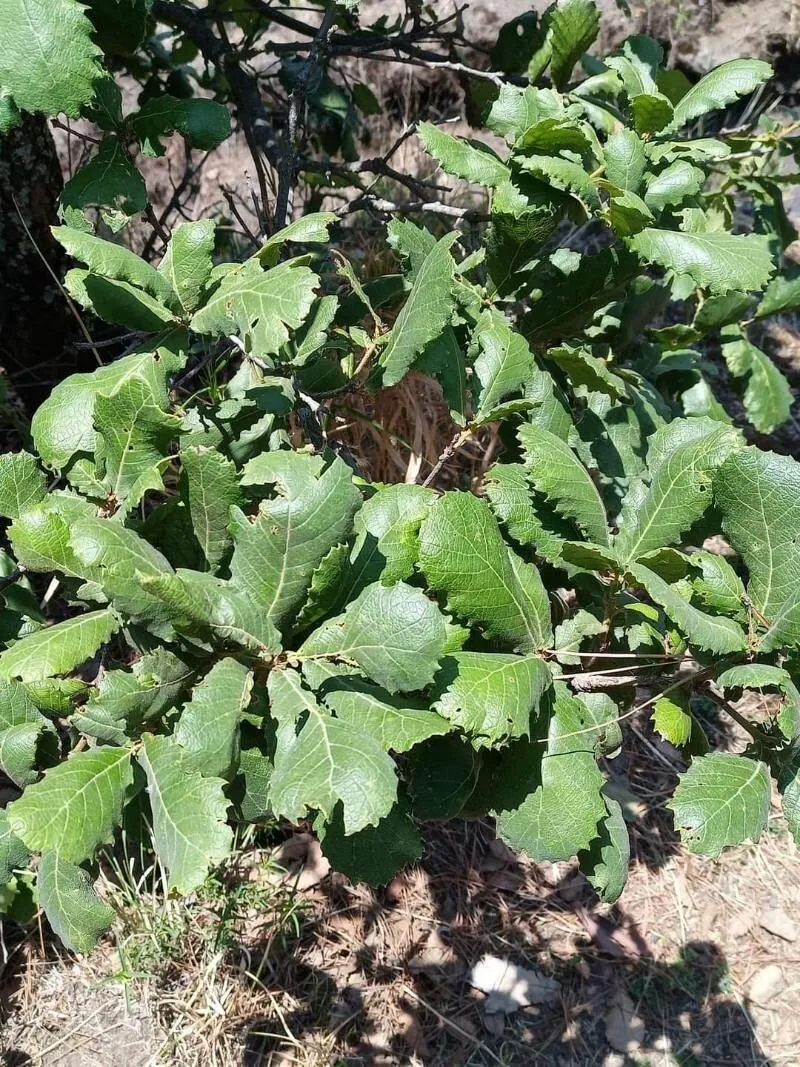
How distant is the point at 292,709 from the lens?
1.04 m

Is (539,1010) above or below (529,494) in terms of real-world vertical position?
below

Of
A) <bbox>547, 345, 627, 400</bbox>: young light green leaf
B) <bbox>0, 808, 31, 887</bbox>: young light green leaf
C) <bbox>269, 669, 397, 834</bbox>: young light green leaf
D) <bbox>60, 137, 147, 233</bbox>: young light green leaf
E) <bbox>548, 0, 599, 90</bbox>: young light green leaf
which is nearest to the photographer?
<bbox>269, 669, 397, 834</bbox>: young light green leaf

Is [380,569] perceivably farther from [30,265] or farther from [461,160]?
[30,265]

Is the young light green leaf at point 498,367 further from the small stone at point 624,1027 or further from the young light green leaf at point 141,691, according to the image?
the small stone at point 624,1027

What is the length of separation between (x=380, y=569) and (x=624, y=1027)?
5.70 ft

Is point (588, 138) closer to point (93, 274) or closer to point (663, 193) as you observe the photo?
point (663, 193)

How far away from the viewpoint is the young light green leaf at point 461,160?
1475 millimetres

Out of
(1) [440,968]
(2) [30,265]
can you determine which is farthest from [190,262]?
(1) [440,968]

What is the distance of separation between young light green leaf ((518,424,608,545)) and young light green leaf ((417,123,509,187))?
45cm

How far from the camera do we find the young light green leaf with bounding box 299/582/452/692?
1.01m

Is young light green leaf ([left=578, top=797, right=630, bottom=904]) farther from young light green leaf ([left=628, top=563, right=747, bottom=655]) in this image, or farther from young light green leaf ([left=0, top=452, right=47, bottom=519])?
young light green leaf ([left=0, top=452, right=47, bottom=519])

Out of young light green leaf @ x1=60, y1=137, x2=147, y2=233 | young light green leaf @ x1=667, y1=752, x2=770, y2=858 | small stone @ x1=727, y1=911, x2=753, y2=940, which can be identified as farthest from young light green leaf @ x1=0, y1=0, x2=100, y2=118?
small stone @ x1=727, y1=911, x2=753, y2=940

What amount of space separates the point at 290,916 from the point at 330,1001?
23 centimetres

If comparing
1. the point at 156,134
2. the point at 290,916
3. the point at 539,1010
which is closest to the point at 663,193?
the point at 156,134
